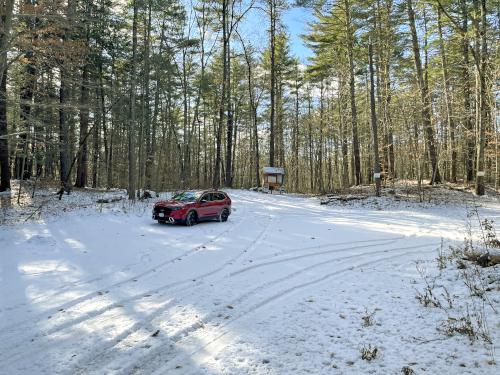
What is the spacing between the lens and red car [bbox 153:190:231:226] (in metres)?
14.2

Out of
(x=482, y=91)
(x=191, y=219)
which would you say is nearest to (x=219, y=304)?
(x=191, y=219)

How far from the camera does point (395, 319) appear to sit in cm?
550

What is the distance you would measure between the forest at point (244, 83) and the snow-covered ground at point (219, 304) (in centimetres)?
565

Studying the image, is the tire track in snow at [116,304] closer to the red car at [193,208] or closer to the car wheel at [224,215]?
the red car at [193,208]

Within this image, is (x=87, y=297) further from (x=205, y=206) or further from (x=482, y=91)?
(x=482, y=91)

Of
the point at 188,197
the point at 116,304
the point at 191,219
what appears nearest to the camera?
the point at 116,304

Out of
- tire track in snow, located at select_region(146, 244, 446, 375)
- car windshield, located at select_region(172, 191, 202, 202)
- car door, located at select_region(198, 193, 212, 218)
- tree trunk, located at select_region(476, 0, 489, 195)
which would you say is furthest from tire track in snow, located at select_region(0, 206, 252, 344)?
tree trunk, located at select_region(476, 0, 489, 195)

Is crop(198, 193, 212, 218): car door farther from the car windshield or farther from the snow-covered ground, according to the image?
the snow-covered ground

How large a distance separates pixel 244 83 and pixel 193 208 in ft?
85.0

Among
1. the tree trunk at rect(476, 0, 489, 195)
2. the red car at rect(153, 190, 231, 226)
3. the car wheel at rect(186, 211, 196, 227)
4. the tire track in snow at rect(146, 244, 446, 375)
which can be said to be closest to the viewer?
the tire track in snow at rect(146, 244, 446, 375)

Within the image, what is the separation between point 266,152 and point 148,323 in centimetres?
5041

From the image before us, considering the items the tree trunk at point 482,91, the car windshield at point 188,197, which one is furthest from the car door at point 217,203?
the tree trunk at point 482,91

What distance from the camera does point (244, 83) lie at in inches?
1491

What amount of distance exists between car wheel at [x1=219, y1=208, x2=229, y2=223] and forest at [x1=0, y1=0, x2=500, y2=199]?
662 cm
